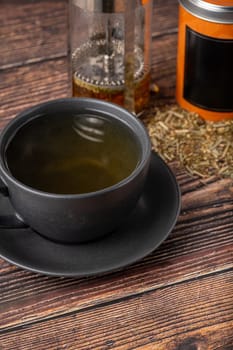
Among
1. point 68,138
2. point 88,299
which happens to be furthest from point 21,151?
point 88,299

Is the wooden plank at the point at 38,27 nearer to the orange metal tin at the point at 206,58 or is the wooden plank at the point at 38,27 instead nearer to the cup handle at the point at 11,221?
the orange metal tin at the point at 206,58

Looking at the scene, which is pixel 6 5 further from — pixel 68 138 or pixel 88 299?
pixel 88 299

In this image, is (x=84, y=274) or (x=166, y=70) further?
(x=166, y=70)

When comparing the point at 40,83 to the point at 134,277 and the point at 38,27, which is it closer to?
the point at 38,27

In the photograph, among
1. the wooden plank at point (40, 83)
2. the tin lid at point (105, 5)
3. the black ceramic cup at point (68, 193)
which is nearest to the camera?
the black ceramic cup at point (68, 193)

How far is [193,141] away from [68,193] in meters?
0.23

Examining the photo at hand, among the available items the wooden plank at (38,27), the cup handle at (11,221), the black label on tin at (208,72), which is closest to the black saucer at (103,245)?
the cup handle at (11,221)

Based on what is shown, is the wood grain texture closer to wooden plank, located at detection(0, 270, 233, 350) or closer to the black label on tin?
the black label on tin

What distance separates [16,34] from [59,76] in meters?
0.10

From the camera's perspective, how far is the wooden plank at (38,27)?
3.38 ft

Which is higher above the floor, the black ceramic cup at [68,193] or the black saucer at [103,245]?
the black ceramic cup at [68,193]

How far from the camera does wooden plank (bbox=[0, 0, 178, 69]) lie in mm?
1030

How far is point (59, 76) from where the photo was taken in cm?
100

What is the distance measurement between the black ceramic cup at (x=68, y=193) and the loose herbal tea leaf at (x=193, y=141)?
0.41ft
